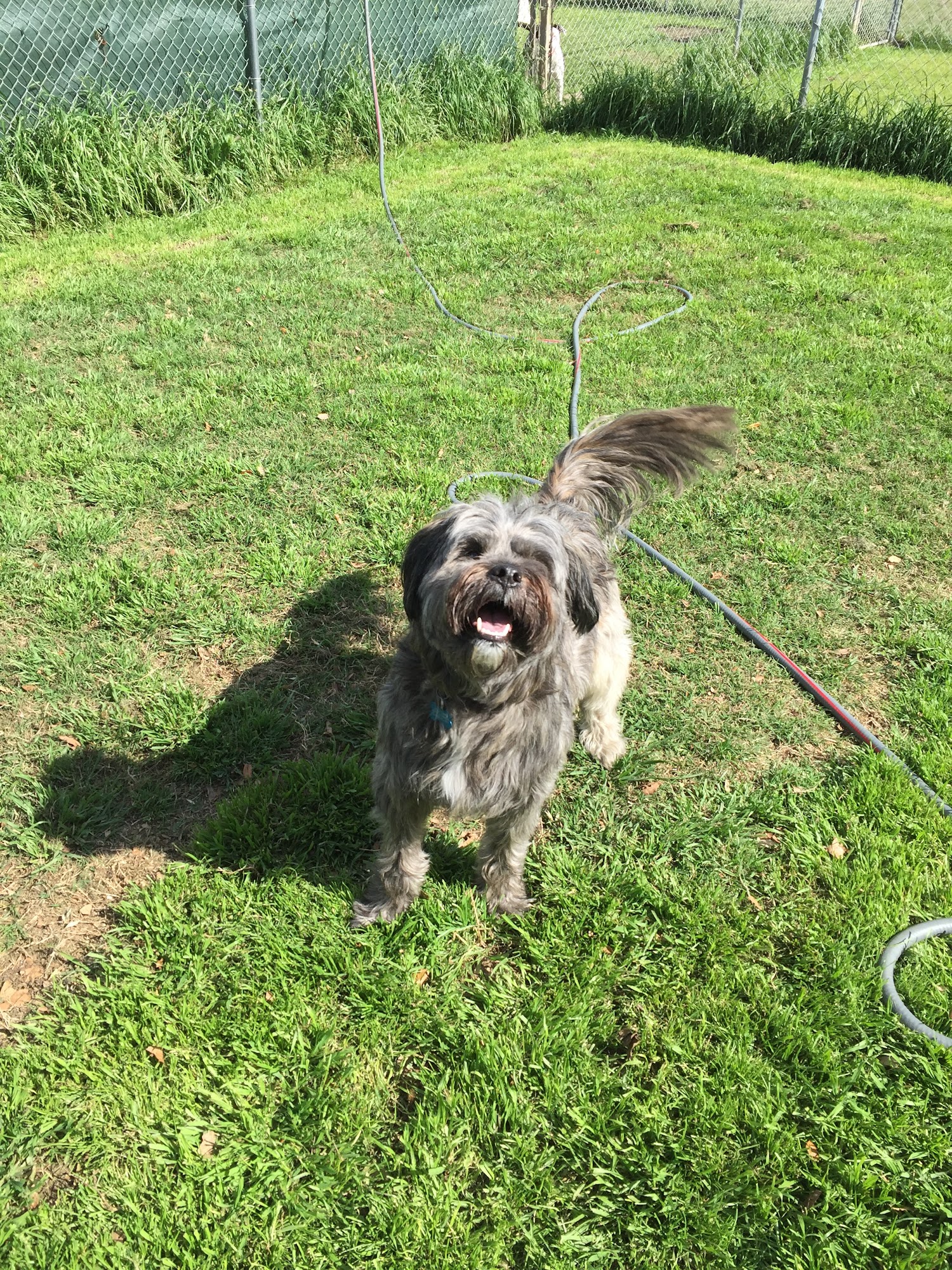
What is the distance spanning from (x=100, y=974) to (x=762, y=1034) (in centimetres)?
239

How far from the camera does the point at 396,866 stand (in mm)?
3223

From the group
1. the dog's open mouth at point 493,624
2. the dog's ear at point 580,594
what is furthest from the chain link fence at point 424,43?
the dog's open mouth at point 493,624

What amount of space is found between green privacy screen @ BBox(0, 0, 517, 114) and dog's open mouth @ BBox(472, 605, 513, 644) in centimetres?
941

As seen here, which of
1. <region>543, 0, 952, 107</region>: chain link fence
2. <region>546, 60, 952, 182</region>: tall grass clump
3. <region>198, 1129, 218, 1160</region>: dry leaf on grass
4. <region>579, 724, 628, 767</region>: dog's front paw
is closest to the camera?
<region>198, 1129, 218, 1160</region>: dry leaf on grass

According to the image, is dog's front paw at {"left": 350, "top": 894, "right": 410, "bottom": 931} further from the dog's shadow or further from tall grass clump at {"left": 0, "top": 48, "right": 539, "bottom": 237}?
tall grass clump at {"left": 0, "top": 48, "right": 539, "bottom": 237}

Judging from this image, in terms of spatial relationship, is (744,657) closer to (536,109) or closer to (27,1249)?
(27,1249)

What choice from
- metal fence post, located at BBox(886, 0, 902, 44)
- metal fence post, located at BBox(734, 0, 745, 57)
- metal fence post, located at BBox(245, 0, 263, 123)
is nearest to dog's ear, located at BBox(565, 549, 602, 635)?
metal fence post, located at BBox(245, 0, 263, 123)

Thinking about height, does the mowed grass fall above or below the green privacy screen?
below

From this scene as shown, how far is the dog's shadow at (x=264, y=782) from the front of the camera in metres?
3.54

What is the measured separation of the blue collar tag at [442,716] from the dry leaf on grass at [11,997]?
1.78 m

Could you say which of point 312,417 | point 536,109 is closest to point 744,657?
point 312,417

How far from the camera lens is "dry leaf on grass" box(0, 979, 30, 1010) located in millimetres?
2990

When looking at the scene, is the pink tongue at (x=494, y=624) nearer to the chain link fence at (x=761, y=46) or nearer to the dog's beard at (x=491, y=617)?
the dog's beard at (x=491, y=617)

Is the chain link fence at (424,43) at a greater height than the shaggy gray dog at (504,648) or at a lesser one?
greater
